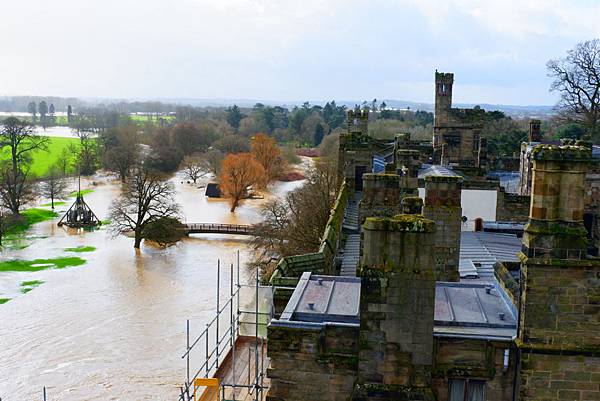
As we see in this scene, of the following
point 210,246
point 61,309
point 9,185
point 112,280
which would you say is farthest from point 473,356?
point 9,185

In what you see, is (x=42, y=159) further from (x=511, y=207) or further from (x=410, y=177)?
(x=410, y=177)

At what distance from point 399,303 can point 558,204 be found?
2120 mm

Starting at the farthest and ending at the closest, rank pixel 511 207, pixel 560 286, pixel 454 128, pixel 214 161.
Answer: pixel 214 161
pixel 454 128
pixel 511 207
pixel 560 286

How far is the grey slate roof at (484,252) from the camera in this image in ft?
43.7

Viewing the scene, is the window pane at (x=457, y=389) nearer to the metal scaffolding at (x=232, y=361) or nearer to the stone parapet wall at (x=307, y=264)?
the stone parapet wall at (x=307, y=264)

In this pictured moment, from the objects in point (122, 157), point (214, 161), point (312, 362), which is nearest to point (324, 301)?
point (312, 362)

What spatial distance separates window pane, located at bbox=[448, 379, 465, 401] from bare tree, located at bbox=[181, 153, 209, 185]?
71.7m

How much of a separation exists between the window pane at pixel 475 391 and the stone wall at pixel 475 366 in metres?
0.06

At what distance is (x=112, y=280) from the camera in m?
36.5

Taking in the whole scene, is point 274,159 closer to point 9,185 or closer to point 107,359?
point 9,185

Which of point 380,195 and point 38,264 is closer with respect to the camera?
point 380,195

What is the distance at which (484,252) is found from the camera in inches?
608

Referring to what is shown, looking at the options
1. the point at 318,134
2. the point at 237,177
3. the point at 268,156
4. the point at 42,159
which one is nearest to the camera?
the point at 237,177

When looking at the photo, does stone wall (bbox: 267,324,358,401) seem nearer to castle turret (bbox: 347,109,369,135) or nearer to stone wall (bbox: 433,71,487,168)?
stone wall (bbox: 433,71,487,168)
